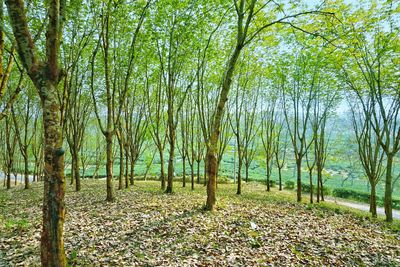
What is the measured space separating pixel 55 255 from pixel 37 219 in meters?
6.32

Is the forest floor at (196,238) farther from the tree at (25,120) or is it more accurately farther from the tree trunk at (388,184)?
the tree at (25,120)

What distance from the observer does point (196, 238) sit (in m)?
7.81

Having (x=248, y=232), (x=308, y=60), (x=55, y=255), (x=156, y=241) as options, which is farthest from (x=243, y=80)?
(x=55, y=255)

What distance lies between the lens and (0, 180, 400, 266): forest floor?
6.48m

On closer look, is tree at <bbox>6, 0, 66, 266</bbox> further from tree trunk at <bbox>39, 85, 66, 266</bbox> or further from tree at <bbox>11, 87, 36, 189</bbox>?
tree at <bbox>11, 87, 36, 189</bbox>

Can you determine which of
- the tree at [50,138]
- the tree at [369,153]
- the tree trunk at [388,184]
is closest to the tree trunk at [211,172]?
the tree at [50,138]

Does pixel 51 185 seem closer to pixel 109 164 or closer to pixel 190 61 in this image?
pixel 109 164

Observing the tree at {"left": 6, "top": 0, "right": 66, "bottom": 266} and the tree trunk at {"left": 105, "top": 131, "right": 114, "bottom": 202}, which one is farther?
the tree trunk at {"left": 105, "top": 131, "right": 114, "bottom": 202}

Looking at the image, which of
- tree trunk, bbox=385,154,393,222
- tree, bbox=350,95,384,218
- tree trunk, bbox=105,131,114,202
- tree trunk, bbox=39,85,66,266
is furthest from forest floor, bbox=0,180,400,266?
tree, bbox=350,95,384,218

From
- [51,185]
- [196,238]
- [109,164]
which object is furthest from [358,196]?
[51,185]

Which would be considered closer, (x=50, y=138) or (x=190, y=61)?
(x=50, y=138)

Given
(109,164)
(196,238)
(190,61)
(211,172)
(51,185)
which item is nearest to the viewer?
(51,185)

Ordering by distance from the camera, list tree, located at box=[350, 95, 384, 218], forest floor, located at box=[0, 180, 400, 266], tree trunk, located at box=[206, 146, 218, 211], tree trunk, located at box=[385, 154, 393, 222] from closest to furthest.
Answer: forest floor, located at box=[0, 180, 400, 266], tree trunk, located at box=[206, 146, 218, 211], tree trunk, located at box=[385, 154, 393, 222], tree, located at box=[350, 95, 384, 218]

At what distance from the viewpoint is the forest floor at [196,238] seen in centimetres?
648
